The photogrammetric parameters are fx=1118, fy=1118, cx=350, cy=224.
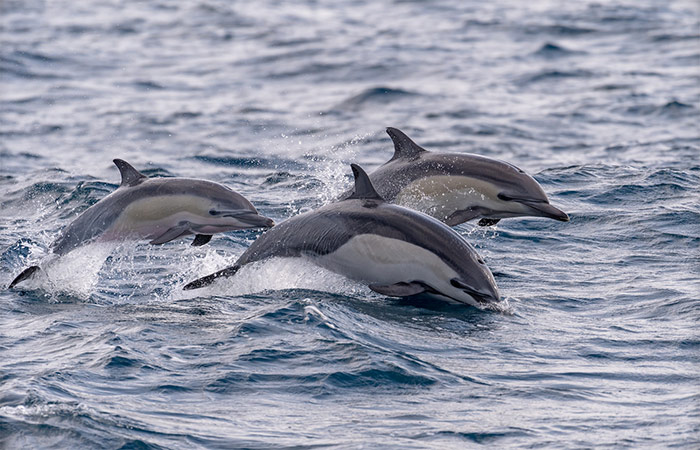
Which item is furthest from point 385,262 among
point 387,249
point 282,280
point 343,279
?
point 282,280

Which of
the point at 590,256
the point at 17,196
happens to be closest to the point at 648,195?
the point at 590,256

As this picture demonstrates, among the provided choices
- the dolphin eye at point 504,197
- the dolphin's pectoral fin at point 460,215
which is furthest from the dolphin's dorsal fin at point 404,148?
the dolphin eye at point 504,197

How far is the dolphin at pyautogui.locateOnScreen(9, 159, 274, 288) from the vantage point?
9.43 meters

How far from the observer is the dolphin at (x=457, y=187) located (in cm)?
989

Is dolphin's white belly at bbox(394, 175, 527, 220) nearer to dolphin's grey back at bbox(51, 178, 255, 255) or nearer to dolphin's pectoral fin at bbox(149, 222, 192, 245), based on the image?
dolphin's grey back at bbox(51, 178, 255, 255)

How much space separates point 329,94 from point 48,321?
14471mm

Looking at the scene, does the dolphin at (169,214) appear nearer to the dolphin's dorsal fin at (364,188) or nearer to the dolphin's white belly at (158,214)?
the dolphin's white belly at (158,214)

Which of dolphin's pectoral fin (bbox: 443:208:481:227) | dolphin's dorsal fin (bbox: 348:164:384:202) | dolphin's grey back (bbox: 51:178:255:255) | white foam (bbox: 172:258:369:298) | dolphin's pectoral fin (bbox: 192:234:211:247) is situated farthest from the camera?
dolphin's pectoral fin (bbox: 443:208:481:227)

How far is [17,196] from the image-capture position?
1430 centimetres

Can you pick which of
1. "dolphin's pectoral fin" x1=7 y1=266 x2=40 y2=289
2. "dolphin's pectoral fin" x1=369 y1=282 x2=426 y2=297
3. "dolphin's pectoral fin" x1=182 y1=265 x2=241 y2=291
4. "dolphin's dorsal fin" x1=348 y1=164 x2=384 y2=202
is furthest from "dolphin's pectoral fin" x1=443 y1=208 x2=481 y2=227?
"dolphin's pectoral fin" x1=7 y1=266 x2=40 y2=289

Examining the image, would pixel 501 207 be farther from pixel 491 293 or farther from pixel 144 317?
pixel 144 317

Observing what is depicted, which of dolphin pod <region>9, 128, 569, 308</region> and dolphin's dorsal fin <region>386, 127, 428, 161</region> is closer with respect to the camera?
dolphin pod <region>9, 128, 569, 308</region>

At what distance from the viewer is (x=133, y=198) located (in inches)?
372

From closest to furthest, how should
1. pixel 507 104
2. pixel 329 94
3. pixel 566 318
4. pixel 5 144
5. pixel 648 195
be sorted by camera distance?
pixel 566 318 < pixel 648 195 < pixel 5 144 < pixel 507 104 < pixel 329 94
